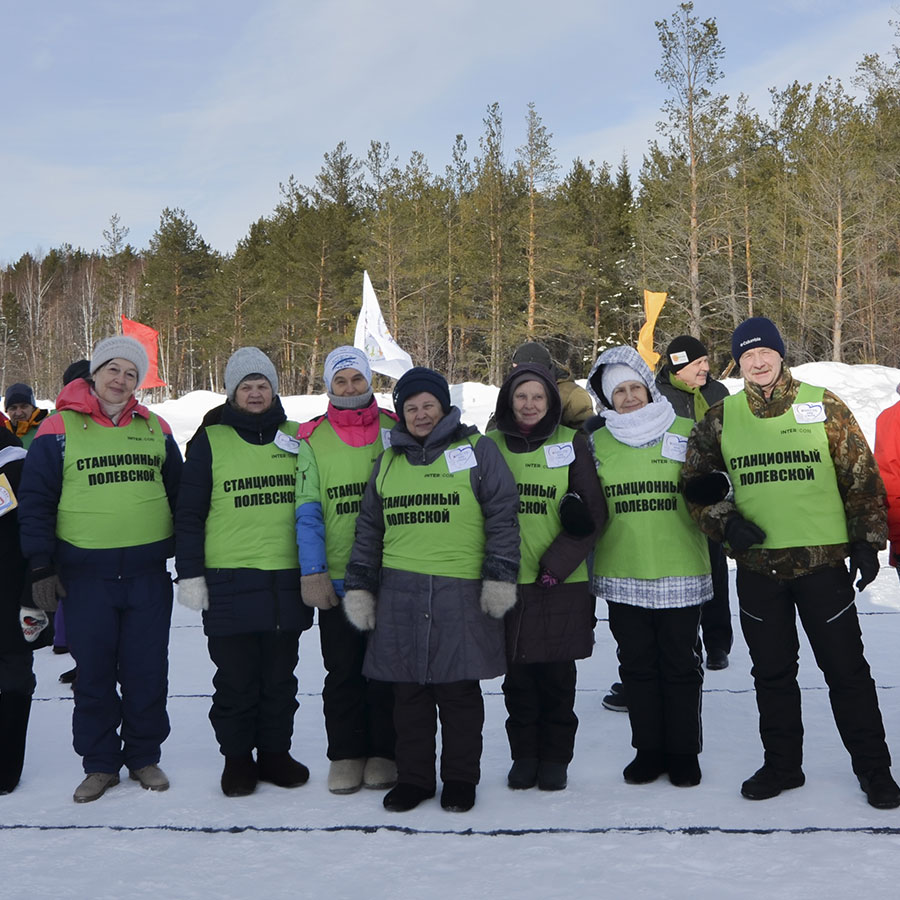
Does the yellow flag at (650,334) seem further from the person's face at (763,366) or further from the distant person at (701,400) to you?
the person's face at (763,366)

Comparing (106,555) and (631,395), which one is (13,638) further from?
(631,395)

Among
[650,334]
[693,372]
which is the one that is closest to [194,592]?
[693,372]

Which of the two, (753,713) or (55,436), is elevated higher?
(55,436)

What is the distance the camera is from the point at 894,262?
24.6m

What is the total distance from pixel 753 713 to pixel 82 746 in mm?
2699

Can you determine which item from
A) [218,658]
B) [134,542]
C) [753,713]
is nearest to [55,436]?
[134,542]

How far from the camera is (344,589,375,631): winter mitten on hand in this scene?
9.42 ft

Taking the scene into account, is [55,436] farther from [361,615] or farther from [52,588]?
[361,615]

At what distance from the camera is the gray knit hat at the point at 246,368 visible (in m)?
3.17

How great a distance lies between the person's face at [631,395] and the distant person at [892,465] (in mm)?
769

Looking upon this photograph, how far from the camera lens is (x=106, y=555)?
3080mm

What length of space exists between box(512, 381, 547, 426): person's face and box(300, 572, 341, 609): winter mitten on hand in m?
0.91

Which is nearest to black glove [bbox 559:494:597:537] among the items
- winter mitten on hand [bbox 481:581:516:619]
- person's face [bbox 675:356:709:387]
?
winter mitten on hand [bbox 481:581:516:619]

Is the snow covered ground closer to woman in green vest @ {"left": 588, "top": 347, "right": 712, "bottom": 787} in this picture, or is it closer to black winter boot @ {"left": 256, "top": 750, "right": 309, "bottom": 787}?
black winter boot @ {"left": 256, "top": 750, "right": 309, "bottom": 787}
